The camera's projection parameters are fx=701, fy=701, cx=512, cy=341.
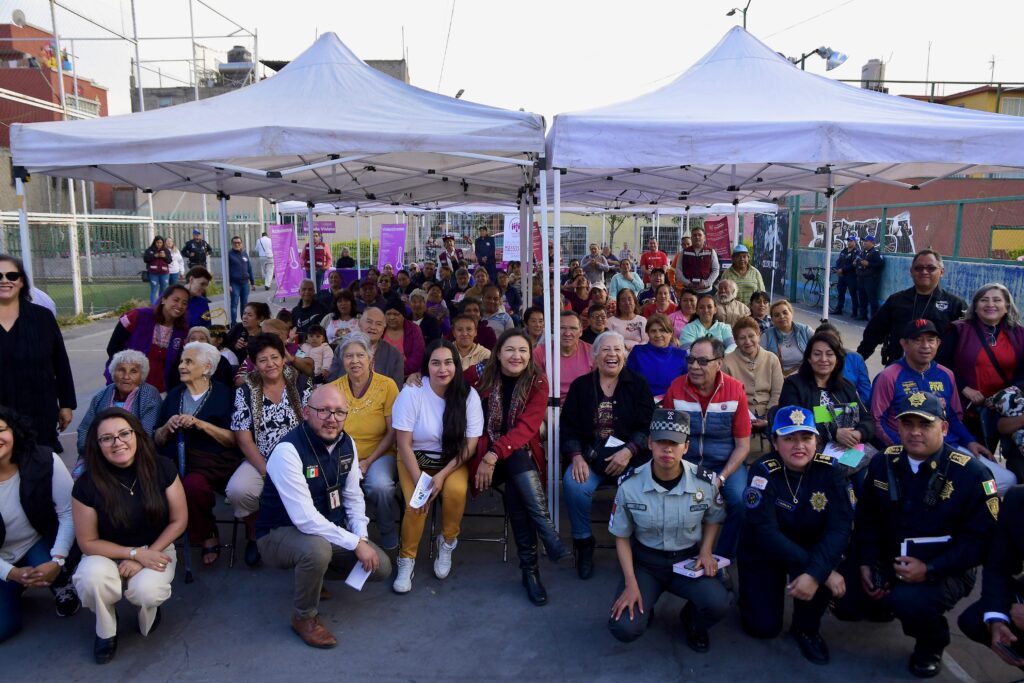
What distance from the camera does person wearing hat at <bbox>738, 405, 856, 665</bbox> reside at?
3.16 metres

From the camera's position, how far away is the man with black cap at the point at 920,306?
521 cm

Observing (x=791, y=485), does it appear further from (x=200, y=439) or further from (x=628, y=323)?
(x=200, y=439)

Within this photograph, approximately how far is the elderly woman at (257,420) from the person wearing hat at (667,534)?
2.07 meters

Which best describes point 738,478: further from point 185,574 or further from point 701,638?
point 185,574

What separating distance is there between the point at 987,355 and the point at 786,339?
4.40 feet

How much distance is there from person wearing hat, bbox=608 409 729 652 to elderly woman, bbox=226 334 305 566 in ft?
6.79

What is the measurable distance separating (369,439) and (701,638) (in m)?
2.18

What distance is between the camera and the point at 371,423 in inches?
169

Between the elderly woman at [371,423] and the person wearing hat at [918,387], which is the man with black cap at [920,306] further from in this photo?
the elderly woman at [371,423]

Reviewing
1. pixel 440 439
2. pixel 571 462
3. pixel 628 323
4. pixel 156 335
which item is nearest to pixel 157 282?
pixel 156 335

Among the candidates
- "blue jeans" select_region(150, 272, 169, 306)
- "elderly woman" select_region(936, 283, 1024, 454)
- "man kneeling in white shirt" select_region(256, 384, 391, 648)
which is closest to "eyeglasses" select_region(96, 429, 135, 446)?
"man kneeling in white shirt" select_region(256, 384, 391, 648)

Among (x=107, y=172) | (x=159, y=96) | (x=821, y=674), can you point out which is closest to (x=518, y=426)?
(x=821, y=674)

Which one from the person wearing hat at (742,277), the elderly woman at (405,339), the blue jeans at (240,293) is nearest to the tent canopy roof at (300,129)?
the elderly woman at (405,339)

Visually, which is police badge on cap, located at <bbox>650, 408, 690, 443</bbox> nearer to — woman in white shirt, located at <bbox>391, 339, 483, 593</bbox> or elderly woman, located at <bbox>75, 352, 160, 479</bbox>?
woman in white shirt, located at <bbox>391, 339, 483, 593</bbox>
